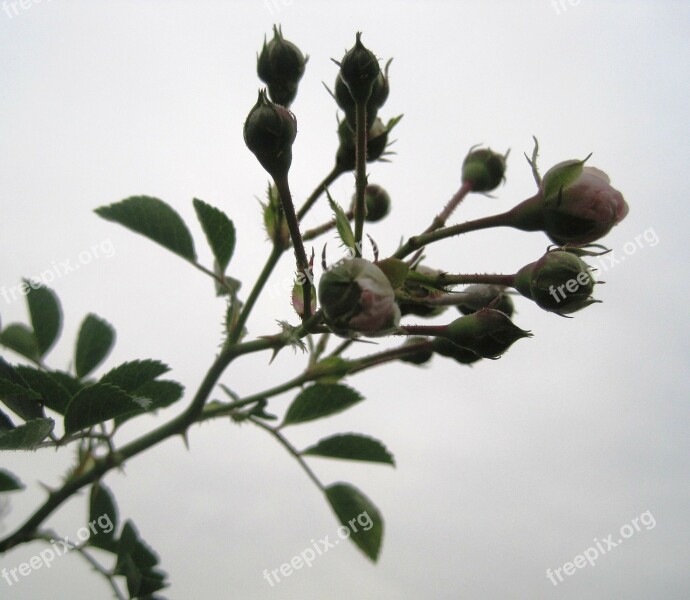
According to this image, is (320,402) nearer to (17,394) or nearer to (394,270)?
(394,270)

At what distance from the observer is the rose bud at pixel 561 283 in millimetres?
940

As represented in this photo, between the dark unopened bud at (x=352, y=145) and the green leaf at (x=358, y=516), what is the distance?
710mm

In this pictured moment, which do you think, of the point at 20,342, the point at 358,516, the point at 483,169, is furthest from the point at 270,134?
the point at 20,342

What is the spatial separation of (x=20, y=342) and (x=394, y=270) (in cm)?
108

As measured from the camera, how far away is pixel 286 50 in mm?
1246

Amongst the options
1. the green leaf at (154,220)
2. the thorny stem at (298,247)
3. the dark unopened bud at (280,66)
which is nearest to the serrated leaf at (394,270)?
the thorny stem at (298,247)

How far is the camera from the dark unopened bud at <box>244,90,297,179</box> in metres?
1.03

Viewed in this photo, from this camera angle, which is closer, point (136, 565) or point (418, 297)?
point (418, 297)

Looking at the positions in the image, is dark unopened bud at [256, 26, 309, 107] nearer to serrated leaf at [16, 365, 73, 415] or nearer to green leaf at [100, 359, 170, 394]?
green leaf at [100, 359, 170, 394]

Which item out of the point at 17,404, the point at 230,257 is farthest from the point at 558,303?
the point at 17,404

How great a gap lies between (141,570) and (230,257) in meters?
0.74

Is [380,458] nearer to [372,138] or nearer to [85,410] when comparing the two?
[85,410]

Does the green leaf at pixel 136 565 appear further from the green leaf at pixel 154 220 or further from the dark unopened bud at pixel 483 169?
the dark unopened bud at pixel 483 169

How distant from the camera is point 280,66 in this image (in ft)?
4.11
